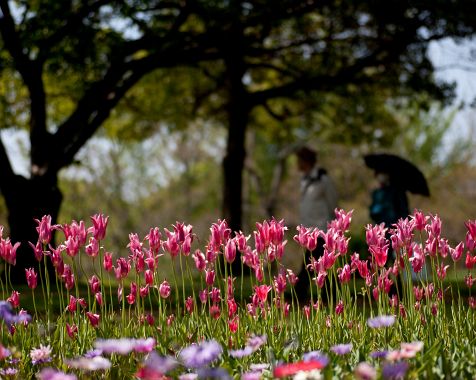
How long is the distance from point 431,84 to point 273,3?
4.54m

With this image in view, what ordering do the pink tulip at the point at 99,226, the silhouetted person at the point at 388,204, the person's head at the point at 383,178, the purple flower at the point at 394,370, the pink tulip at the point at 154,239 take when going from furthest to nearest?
the person's head at the point at 383,178, the silhouetted person at the point at 388,204, the pink tulip at the point at 154,239, the pink tulip at the point at 99,226, the purple flower at the point at 394,370

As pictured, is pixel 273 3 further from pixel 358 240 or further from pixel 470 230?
pixel 470 230

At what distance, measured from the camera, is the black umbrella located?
9508mm

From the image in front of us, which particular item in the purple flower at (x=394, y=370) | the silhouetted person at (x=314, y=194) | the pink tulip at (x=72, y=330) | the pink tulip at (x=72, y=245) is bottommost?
the purple flower at (x=394, y=370)

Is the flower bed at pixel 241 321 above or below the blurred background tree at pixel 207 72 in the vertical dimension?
below

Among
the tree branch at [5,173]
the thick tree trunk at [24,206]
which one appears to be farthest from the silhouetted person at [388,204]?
the tree branch at [5,173]

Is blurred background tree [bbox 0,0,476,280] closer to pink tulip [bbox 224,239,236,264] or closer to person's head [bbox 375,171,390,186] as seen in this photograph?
person's head [bbox 375,171,390,186]

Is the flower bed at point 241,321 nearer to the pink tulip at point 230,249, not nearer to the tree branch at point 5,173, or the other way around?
the pink tulip at point 230,249

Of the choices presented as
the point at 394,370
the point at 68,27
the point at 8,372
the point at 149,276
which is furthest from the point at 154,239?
the point at 68,27

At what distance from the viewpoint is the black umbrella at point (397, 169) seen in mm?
9508

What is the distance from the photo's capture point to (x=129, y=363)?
4254mm

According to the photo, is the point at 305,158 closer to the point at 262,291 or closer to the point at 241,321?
the point at 241,321

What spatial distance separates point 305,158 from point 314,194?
19.9 inches

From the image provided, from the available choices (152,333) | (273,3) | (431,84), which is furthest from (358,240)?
(152,333)
